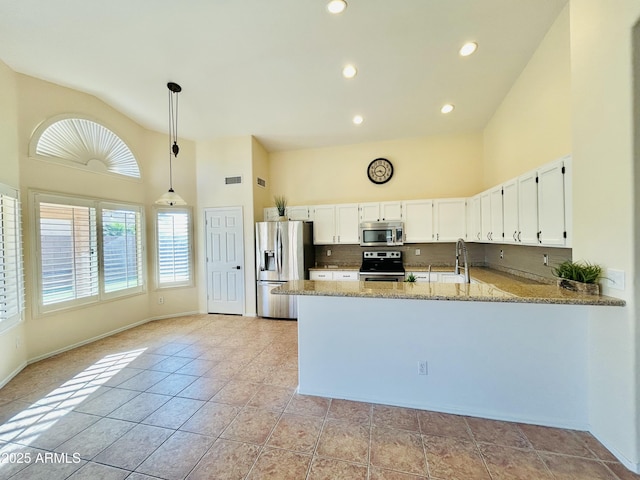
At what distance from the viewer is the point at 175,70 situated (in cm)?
325

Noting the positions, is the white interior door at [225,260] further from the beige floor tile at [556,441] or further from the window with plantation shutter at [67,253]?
the beige floor tile at [556,441]

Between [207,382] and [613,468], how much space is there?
3178 mm

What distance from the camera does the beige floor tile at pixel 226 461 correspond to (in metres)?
1.62

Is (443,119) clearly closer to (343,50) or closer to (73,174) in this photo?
(343,50)

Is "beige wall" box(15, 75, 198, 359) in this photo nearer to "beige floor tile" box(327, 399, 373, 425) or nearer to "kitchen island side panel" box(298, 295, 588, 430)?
"kitchen island side panel" box(298, 295, 588, 430)

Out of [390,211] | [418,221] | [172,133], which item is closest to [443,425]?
[418,221]

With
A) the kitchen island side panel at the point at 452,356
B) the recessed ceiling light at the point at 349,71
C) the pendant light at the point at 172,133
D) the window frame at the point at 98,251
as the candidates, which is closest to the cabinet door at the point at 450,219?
the recessed ceiling light at the point at 349,71

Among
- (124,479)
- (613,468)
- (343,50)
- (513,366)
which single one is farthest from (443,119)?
(124,479)

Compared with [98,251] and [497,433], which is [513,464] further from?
[98,251]

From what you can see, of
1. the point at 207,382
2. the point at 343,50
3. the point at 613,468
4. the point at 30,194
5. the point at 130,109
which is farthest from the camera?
the point at 130,109

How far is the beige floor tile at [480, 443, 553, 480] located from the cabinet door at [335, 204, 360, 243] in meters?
3.44

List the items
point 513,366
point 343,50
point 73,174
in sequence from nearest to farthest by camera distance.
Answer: point 513,366
point 343,50
point 73,174

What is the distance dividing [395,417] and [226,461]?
50.9 inches

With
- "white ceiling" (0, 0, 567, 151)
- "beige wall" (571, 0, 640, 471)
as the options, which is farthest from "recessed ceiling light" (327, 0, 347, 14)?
"beige wall" (571, 0, 640, 471)
